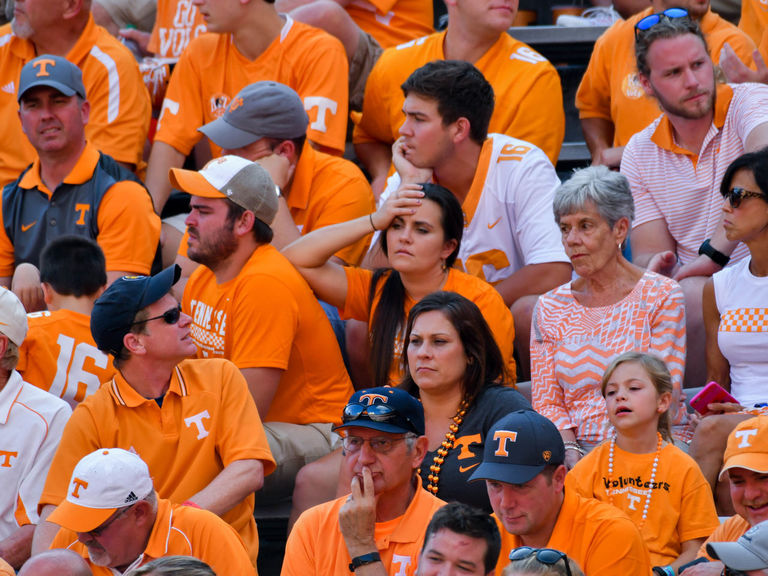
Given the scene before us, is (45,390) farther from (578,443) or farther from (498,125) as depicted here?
(498,125)

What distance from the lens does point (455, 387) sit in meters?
4.91

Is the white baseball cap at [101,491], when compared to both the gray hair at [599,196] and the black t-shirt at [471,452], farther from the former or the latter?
the gray hair at [599,196]

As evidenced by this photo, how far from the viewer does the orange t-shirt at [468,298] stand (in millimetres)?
5422

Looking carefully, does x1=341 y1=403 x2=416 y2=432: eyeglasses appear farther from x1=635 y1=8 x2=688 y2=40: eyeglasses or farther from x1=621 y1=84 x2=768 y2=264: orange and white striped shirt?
x1=635 y1=8 x2=688 y2=40: eyeglasses

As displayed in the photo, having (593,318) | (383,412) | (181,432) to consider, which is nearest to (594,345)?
(593,318)

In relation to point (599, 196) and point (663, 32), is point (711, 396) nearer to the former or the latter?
point (599, 196)

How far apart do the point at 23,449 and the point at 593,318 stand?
86.8 inches

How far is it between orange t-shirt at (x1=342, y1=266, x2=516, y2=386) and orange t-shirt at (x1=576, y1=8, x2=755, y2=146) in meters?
1.75

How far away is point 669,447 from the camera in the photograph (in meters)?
4.71

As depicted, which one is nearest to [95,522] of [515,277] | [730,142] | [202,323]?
[202,323]

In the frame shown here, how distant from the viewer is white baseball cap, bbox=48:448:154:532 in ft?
13.7

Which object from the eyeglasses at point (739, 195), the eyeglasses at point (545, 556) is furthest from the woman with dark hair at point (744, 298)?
the eyeglasses at point (545, 556)

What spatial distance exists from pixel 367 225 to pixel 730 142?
1.67 metres

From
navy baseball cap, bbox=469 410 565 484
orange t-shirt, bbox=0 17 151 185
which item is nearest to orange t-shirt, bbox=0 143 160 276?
orange t-shirt, bbox=0 17 151 185
